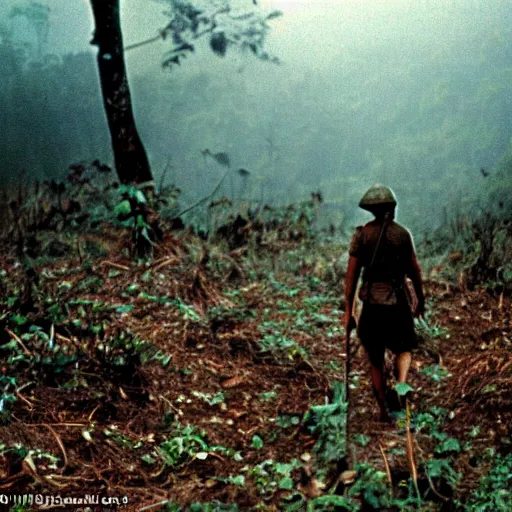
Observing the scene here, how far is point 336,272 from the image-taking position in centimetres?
597

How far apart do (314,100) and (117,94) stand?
417 inches

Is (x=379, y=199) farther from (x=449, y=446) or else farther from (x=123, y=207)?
(x=123, y=207)

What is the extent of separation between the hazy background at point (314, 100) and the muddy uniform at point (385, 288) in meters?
5.10

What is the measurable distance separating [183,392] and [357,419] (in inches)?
43.7

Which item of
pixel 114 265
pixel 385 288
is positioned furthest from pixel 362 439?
pixel 114 265

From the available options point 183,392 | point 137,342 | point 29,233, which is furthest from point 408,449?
point 29,233

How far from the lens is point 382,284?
2.99m

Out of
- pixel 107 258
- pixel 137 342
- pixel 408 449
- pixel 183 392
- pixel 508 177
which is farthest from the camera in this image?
pixel 508 177

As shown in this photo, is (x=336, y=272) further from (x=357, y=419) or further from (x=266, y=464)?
(x=266, y=464)

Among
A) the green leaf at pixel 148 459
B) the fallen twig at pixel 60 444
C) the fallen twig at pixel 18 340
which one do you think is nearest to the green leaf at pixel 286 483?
the green leaf at pixel 148 459

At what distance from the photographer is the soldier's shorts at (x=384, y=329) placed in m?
3.02

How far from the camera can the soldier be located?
9.61ft

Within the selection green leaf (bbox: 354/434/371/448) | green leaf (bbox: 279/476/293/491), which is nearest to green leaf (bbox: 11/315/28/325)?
green leaf (bbox: 279/476/293/491)

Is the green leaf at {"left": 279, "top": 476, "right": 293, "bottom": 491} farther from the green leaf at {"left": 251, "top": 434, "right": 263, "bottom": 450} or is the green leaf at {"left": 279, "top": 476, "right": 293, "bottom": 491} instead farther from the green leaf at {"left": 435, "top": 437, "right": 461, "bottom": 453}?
the green leaf at {"left": 435, "top": 437, "right": 461, "bottom": 453}
